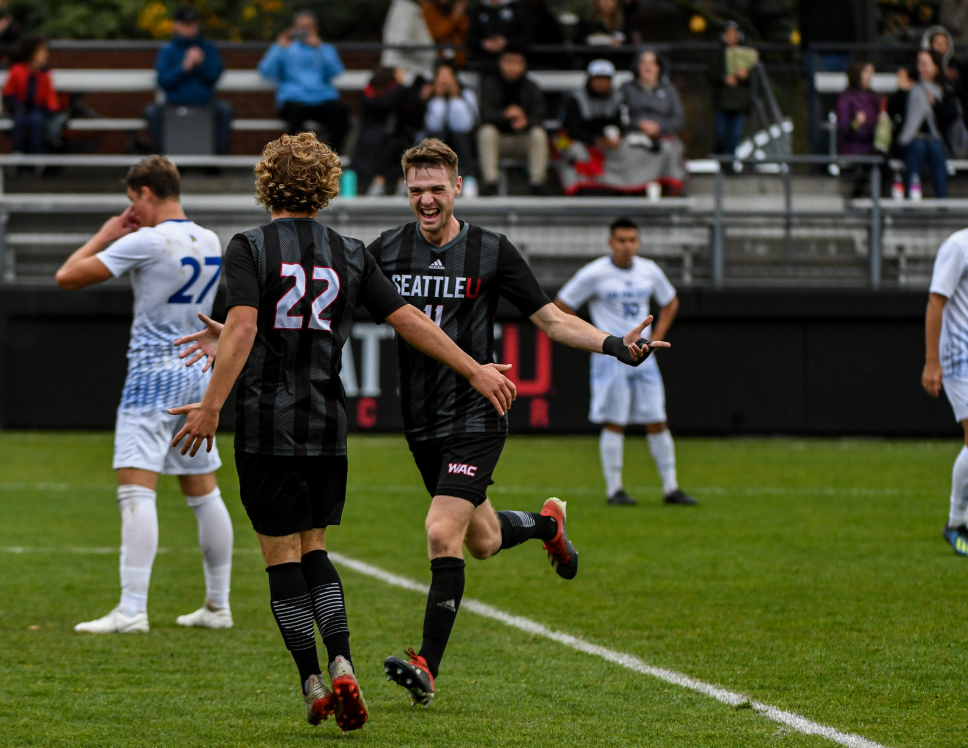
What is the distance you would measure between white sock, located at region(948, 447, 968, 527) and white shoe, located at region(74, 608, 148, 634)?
16.1ft

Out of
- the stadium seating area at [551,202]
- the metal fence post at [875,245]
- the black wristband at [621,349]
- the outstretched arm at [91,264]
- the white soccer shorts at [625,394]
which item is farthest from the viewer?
the stadium seating area at [551,202]

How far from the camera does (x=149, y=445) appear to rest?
23.9 feet

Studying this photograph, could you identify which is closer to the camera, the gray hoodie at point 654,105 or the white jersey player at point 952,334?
the white jersey player at point 952,334

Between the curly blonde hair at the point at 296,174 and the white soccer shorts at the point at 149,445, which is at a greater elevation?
the curly blonde hair at the point at 296,174

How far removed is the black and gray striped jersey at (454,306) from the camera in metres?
6.10

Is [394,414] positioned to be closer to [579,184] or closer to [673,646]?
[579,184]

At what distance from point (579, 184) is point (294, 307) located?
14418mm

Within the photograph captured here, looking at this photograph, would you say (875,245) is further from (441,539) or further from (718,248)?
(441,539)

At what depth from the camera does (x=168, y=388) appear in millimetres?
7289

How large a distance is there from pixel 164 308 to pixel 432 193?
1.90 m

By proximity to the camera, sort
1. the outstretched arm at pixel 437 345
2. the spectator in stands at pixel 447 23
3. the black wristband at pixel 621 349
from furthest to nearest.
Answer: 1. the spectator in stands at pixel 447 23
2. the black wristband at pixel 621 349
3. the outstretched arm at pixel 437 345

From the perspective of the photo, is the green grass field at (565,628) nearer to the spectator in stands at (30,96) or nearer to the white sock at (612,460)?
the white sock at (612,460)

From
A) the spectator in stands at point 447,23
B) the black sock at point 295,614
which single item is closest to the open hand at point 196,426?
the black sock at point 295,614

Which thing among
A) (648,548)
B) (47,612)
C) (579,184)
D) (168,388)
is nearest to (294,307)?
(168,388)
